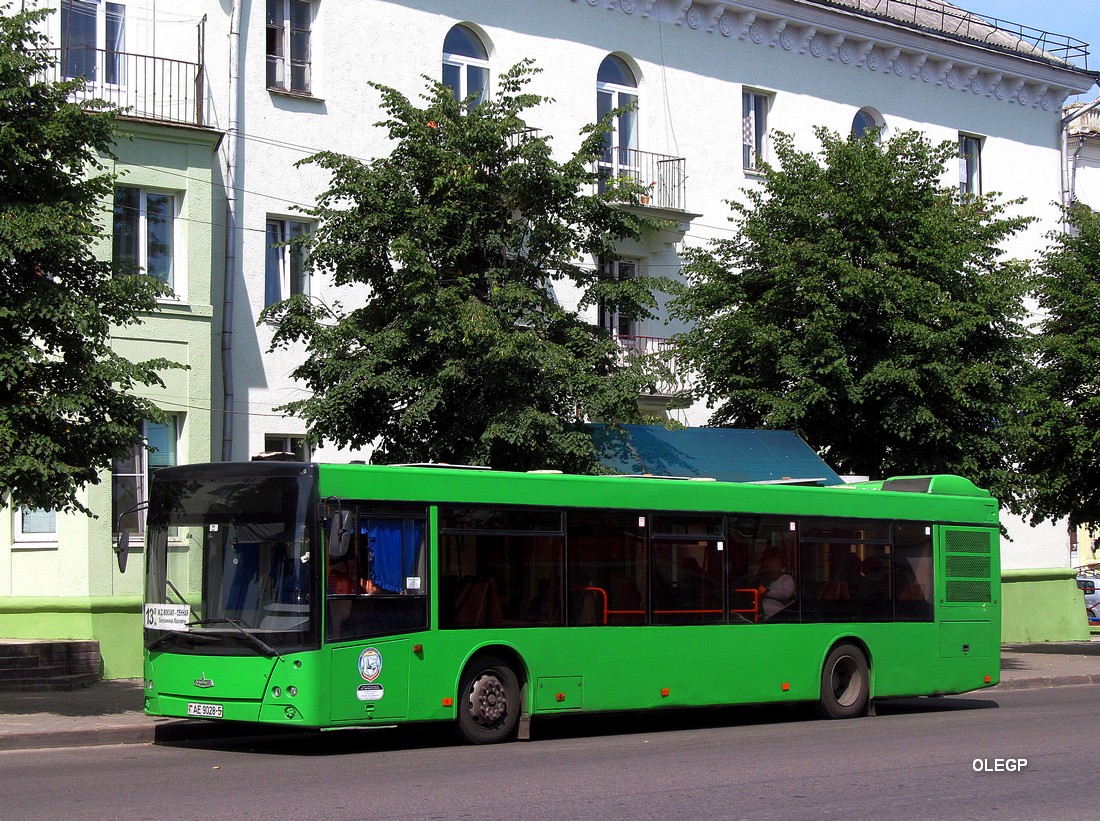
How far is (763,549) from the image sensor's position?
16.9m

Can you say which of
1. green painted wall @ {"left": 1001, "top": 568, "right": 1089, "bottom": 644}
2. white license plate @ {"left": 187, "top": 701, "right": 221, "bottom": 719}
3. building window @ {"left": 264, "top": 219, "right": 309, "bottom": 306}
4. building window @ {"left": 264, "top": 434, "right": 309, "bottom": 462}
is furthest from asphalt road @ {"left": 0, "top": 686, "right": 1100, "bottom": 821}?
green painted wall @ {"left": 1001, "top": 568, "right": 1089, "bottom": 644}

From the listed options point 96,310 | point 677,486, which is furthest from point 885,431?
point 96,310

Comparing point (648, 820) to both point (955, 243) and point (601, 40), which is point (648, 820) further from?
point (601, 40)

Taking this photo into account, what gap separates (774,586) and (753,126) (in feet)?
52.0

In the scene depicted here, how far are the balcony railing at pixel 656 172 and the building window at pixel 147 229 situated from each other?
368 inches

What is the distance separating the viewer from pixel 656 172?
28.5m

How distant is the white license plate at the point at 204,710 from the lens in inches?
516

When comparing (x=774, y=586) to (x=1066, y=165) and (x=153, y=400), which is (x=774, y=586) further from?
(x=1066, y=165)

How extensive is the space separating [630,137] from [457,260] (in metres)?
10.2

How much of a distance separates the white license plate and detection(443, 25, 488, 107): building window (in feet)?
49.8

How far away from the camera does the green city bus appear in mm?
13086

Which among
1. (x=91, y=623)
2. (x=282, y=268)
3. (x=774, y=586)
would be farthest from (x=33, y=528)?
(x=774, y=586)

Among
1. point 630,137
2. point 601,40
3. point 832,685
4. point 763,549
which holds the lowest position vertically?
point 832,685

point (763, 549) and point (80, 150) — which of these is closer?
point (80, 150)
